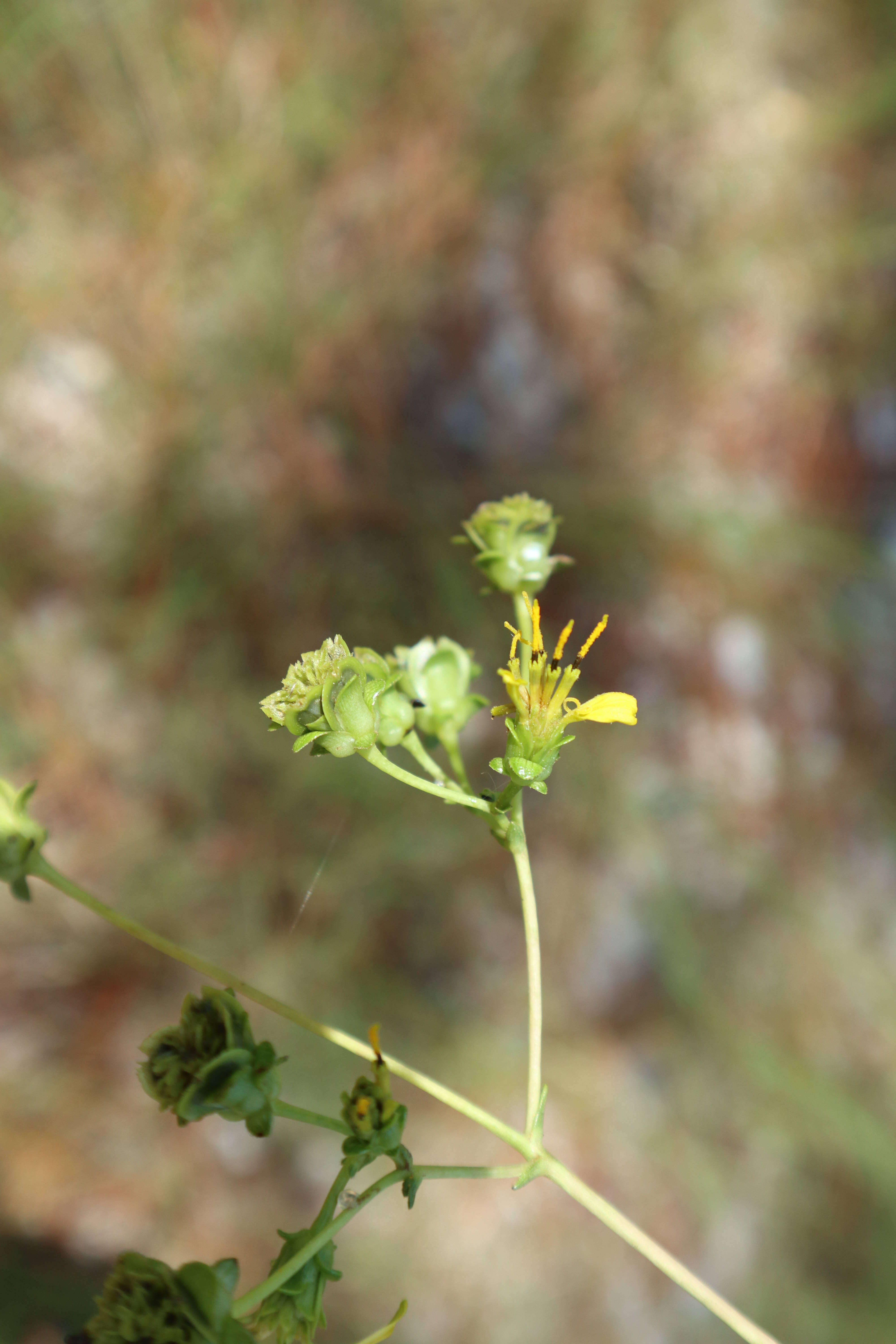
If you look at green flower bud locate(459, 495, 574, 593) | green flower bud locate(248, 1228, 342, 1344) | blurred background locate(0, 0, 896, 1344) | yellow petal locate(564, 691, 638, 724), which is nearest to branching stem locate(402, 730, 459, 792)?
yellow petal locate(564, 691, 638, 724)

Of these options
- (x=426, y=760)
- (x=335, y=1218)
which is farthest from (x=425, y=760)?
(x=335, y=1218)

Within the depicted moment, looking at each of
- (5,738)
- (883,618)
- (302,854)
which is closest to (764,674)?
(883,618)

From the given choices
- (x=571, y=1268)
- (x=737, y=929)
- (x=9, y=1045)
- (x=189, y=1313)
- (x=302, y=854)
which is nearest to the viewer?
(x=189, y=1313)

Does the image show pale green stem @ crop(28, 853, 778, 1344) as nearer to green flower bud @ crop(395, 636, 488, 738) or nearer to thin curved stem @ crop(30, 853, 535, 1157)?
thin curved stem @ crop(30, 853, 535, 1157)

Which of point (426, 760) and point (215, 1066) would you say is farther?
point (426, 760)

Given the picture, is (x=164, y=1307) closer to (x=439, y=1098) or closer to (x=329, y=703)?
(x=439, y=1098)

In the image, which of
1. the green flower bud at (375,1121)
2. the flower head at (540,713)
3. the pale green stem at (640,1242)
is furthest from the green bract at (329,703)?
the pale green stem at (640,1242)

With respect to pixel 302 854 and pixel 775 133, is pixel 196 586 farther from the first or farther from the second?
pixel 775 133

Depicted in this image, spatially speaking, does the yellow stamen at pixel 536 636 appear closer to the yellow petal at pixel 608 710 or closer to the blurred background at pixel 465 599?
the yellow petal at pixel 608 710
